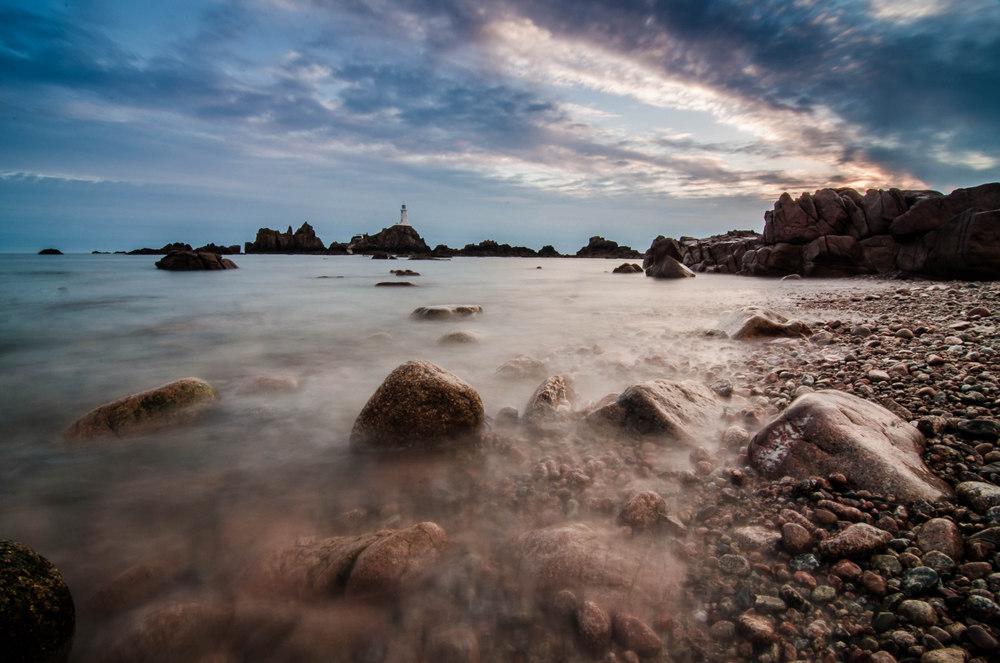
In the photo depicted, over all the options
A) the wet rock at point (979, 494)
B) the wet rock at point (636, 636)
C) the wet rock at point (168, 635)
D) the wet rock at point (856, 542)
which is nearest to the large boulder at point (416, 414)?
the wet rock at point (168, 635)

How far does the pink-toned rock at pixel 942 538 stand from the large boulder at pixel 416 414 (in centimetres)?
250

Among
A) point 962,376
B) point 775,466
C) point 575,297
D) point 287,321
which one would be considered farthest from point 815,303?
point 287,321

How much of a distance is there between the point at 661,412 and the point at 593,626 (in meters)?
1.84

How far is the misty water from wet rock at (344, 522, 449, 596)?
0.37 feet

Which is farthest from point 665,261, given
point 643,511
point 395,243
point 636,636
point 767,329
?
point 395,243

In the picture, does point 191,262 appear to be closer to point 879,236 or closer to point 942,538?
point 942,538

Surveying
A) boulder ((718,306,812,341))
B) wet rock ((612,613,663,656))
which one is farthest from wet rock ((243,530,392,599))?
boulder ((718,306,812,341))

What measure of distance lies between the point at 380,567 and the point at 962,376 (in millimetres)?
4313

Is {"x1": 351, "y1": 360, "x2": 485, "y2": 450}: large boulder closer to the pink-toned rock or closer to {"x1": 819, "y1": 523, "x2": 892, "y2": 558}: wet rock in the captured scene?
{"x1": 819, "y1": 523, "x2": 892, "y2": 558}: wet rock

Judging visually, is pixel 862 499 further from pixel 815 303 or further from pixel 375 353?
pixel 815 303

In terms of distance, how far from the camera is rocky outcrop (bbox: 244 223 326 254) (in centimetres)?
7988

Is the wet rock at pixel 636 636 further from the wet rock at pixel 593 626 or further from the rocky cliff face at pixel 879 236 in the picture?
the rocky cliff face at pixel 879 236

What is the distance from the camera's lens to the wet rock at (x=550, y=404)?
357 cm

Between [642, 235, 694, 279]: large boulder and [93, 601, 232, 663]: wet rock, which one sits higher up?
[642, 235, 694, 279]: large boulder
